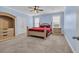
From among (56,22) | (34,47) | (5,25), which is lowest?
(34,47)

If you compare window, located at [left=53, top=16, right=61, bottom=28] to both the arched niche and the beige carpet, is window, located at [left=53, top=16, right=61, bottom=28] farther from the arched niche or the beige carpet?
the beige carpet

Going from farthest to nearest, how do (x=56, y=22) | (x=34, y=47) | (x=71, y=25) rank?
1. (x=56, y=22)
2. (x=34, y=47)
3. (x=71, y=25)

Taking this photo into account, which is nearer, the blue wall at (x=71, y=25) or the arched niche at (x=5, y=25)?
the blue wall at (x=71, y=25)

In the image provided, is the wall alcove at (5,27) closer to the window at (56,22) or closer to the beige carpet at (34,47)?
the beige carpet at (34,47)

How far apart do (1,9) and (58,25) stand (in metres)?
6.06

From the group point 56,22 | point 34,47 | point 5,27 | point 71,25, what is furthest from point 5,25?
point 56,22

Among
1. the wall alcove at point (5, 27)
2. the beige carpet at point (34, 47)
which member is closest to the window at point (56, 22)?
the wall alcove at point (5, 27)

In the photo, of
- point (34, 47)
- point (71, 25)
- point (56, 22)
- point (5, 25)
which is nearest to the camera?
point (71, 25)

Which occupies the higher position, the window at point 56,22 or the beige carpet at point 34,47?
the window at point 56,22

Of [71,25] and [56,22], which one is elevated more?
[56,22]

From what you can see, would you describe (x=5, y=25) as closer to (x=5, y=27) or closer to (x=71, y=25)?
(x=5, y=27)

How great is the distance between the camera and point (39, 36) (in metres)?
6.46
